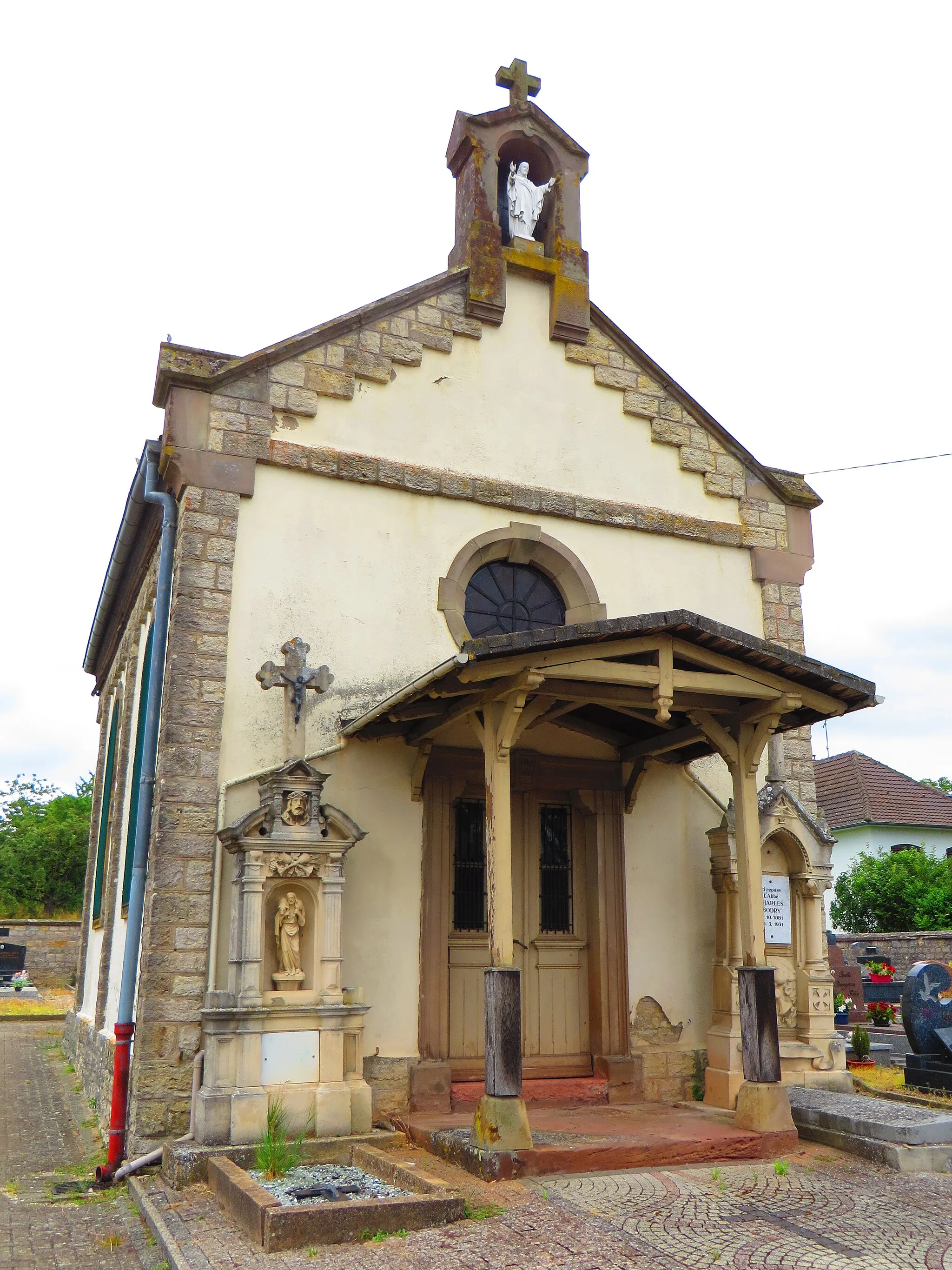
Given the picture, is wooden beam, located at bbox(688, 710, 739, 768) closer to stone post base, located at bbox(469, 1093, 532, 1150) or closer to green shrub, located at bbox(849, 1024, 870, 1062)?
stone post base, located at bbox(469, 1093, 532, 1150)

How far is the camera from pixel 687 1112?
807 cm

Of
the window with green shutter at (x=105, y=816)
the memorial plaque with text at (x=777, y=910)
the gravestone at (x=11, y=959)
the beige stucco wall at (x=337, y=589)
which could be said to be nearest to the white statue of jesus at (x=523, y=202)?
the beige stucco wall at (x=337, y=589)

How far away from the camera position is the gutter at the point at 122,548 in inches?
357

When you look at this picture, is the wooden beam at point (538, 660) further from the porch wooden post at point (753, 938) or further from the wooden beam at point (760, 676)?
the porch wooden post at point (753, 938)

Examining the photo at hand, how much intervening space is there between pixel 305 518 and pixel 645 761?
3438 mm

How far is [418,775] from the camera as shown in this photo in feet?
27.9

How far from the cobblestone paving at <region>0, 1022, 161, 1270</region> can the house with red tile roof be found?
22.6 metres

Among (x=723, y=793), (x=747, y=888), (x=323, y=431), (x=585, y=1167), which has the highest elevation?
(x=323, y=431)

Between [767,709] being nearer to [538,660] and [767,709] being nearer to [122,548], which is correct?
[538,660]

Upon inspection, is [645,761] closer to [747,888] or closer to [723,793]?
[723,793]

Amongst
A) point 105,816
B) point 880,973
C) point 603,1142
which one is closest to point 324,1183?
point 603,1142

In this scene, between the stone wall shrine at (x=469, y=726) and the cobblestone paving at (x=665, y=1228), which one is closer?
the cobblestone paving at (x=665, y=1228)

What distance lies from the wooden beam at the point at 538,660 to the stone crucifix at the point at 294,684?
156 cm

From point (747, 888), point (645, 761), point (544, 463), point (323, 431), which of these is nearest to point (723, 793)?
point (645, 761)
